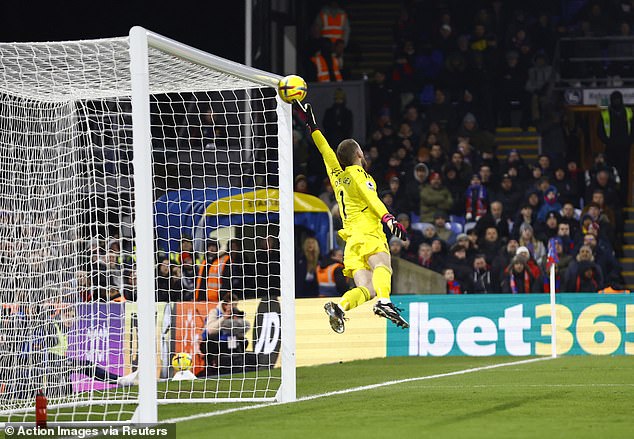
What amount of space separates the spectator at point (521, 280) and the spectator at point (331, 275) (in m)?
2.78

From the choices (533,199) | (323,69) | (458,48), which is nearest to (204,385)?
(533,199)

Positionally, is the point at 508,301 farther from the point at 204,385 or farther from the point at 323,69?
the point at 323,69

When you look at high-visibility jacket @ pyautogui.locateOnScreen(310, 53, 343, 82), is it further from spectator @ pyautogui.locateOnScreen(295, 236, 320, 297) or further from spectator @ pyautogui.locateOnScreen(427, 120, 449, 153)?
spectator @ pyautogui.locateOnScreen(295, 236, 320, 297)

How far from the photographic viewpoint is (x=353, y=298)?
11.8 metres

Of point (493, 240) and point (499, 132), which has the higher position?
point (499, 132)

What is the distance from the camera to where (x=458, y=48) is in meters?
27.3

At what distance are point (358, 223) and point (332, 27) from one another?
15.3m

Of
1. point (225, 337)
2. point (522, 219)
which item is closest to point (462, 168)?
point (522, 219)

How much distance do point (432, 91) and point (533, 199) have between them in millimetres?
5515

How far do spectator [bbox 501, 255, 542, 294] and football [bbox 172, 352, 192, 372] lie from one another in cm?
662

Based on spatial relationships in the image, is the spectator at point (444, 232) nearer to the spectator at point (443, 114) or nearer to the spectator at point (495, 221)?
the spectator at point (495, 221)

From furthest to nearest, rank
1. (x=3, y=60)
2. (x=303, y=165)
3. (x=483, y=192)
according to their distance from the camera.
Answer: (x=303, y=165) < (x=483, y=192) < (x=3, y=60)

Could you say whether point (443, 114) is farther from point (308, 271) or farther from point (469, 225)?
point (308, 271)

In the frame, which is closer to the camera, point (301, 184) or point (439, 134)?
point (301, 184)
